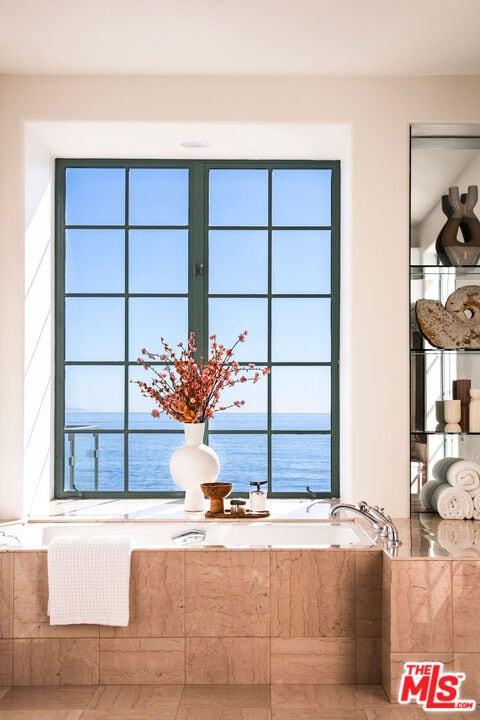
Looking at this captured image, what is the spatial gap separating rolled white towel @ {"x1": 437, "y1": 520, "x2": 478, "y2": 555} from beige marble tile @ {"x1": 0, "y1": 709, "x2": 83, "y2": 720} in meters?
1.49

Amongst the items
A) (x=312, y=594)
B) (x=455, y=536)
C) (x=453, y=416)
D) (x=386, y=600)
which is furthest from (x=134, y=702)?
(x=453, y=416)

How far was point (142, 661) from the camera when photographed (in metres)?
3.18

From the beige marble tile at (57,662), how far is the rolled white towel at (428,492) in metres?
1.75

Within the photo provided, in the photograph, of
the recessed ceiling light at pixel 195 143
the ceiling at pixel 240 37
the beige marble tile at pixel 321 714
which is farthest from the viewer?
the recessed ceiling light at pixel 195 143

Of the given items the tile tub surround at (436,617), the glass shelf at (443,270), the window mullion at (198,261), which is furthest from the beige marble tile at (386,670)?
the window mullion at (198,261)

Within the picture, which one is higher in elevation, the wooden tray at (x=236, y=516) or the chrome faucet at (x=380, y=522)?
the chrome faucet at (x=380, y=522)

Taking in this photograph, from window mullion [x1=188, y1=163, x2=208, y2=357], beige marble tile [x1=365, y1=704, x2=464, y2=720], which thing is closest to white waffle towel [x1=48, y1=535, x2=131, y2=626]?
beige marble tile [x1=365, y1=704, x2=464, y2=720]

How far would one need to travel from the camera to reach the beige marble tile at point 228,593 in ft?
10.4

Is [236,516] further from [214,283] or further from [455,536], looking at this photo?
[214,283]

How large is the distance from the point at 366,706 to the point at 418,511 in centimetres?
128

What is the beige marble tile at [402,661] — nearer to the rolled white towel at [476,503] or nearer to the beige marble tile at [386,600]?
the beige marble tile at [386,600]

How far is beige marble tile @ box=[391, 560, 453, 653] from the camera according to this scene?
2.97 m

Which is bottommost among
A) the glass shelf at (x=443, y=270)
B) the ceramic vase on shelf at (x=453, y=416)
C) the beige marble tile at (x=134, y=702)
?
the beige marble tile at (x=134, y=702)

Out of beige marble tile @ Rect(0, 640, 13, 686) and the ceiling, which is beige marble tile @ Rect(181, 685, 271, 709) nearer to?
beige marble tile @ Rect(0, 640, 13, 686)
